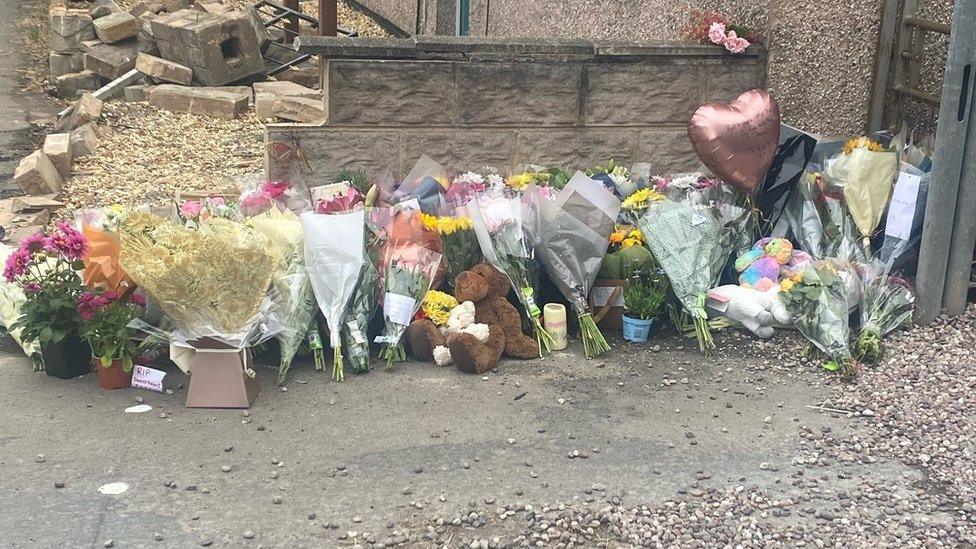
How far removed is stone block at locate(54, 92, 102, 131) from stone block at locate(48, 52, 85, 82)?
5.44 feet

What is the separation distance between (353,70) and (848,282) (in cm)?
322

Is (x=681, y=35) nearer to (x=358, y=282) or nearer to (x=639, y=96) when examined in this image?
(x=639, y=96)

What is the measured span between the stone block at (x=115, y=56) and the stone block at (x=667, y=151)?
605 cm

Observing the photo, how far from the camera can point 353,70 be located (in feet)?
20.4

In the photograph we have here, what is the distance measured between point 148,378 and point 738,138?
344 cm

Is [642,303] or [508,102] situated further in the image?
[508,102]

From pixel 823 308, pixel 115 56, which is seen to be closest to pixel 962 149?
pixel 823 308

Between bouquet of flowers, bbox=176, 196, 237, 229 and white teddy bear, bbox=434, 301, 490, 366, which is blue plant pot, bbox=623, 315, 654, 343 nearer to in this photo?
white teddy bear, bbox=434, 301, 490, 366

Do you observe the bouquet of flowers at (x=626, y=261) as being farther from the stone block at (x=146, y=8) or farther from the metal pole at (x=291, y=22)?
the stone block at (x=146, y=8)

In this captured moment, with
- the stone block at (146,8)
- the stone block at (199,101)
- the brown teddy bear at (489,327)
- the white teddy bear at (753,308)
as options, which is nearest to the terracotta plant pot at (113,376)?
the brown teddy bear at (489,327)

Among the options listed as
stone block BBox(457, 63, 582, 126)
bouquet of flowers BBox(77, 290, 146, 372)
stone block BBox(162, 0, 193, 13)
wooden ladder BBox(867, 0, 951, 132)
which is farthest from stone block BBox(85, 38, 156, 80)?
wooden ladder BBox(867, 0, 951, 132)

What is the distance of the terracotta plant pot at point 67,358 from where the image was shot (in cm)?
484

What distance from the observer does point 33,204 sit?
741cm

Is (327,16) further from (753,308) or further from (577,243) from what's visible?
(753,308)
